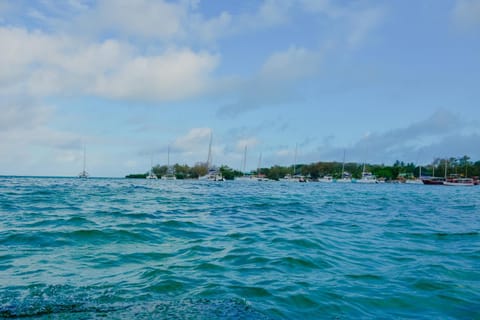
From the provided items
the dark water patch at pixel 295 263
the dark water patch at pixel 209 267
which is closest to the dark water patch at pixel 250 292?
the dark water patch at pixel 209 267

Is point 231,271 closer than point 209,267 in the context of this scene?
Yes

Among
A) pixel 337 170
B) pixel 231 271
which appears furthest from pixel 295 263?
pixel 337 170

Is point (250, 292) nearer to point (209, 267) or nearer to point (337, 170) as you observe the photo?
point (209, 267)

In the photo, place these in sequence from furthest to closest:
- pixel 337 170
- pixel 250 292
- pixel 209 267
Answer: pixel 337 170 → pixel 209 267 → pixel 250 292

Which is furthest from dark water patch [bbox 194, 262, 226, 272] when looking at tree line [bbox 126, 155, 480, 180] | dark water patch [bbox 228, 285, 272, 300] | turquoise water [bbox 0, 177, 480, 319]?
tree line [bbox 126, 155, 480, 180]

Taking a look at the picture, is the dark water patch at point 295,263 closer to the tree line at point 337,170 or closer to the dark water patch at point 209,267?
the dark water patch at point 209,267

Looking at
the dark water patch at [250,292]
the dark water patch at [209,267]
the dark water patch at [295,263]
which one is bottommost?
the dark water patch at [209,267]

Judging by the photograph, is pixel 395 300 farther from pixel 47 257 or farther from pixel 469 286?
pixel 47 257

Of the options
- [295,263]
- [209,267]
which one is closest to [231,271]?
[209,267]

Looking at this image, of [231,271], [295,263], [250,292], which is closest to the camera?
[250,292]

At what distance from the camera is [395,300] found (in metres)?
6.00

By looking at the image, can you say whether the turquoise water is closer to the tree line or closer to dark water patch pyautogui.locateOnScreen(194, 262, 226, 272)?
dark water patch pyautogui.locateOnScreen(194, 262, 226, 272)

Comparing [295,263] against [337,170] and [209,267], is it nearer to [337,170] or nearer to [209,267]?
→ [209,267]

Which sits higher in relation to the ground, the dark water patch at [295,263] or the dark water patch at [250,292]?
the dark water patch at [295,263]
